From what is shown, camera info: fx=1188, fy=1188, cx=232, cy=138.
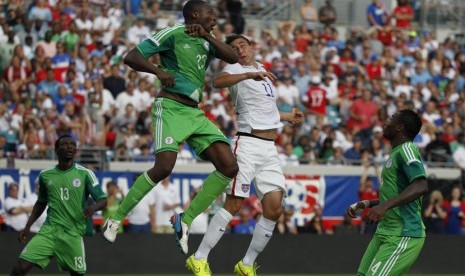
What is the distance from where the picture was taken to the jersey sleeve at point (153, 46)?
12078 mm

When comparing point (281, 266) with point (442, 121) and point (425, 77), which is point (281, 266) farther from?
point (425, 77)

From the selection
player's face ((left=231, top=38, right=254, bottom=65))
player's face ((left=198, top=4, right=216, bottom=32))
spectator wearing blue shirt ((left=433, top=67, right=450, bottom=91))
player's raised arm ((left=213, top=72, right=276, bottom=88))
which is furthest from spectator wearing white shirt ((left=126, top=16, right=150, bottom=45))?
player's face ((left=198, top=4, right=216, bottom=32))

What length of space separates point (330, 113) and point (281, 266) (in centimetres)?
649

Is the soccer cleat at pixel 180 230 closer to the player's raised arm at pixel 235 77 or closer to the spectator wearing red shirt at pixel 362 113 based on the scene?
the player's raised arm at pixel 235 77

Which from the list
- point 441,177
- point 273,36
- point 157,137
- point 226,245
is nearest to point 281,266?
point 226,245

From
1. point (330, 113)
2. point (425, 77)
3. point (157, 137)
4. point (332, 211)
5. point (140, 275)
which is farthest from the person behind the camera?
point (425, 77)

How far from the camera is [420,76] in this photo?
27688 mm

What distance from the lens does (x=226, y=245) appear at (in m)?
18.9

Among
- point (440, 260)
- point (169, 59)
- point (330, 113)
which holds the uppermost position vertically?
point (169, 59)

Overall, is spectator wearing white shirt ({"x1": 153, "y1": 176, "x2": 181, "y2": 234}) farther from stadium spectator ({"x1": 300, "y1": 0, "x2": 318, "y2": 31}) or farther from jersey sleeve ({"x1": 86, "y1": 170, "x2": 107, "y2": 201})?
stadium spectator ({"x1": 300, "y1": 0, "x2": 318, "y2": 31})

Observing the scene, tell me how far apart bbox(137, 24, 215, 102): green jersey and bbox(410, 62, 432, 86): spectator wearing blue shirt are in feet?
51.5

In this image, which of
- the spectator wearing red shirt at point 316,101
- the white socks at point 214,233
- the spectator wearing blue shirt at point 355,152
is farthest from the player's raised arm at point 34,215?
the spectator wearing red shirt at point 316,101

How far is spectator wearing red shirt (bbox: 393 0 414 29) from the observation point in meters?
30.2

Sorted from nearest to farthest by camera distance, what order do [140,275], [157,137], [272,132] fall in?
1. [157,137]
2. [272,132]
3. [140,275]
